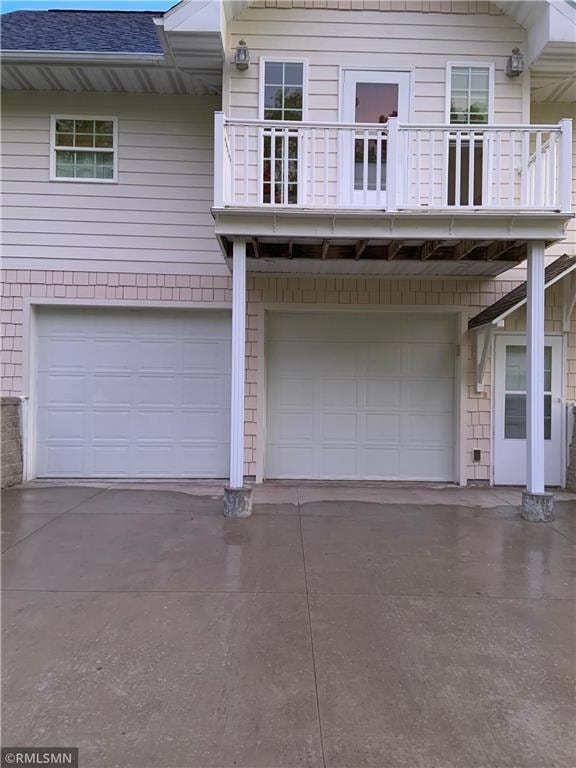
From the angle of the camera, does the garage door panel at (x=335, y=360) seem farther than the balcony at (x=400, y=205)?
Yes

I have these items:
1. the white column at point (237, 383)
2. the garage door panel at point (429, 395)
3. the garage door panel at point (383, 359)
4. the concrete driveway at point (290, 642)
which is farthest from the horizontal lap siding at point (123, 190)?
the concrete driveway at point (290, 642)

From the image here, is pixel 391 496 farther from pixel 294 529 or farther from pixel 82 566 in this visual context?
pixel 82 566

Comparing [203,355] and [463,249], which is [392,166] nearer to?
[463,249]

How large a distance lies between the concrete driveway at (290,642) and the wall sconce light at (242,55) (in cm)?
544

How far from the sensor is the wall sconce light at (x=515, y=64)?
5.98m

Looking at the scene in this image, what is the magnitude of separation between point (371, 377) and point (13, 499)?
4745 millimetres

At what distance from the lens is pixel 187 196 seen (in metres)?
6.64

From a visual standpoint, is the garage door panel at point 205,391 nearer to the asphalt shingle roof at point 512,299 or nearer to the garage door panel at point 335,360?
the garage door panel at point 335,360

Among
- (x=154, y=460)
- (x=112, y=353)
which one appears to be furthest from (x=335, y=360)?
(x=112, y=353)

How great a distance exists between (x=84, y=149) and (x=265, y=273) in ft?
9.74

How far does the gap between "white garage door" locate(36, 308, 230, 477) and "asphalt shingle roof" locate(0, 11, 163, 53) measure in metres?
3.30

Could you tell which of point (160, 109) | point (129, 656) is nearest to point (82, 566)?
point (129, 656)

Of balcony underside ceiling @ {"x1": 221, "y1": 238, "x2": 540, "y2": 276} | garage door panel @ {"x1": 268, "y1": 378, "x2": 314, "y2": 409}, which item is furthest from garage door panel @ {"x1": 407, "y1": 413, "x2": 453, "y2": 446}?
balcony underside ceiling @ {"x1": 221, "y1": 238, "x2": 540, "y2": 276}

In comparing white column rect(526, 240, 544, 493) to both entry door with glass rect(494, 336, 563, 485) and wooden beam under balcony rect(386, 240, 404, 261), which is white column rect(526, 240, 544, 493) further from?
entry door with glass rect(494, 336, 563, 485)
